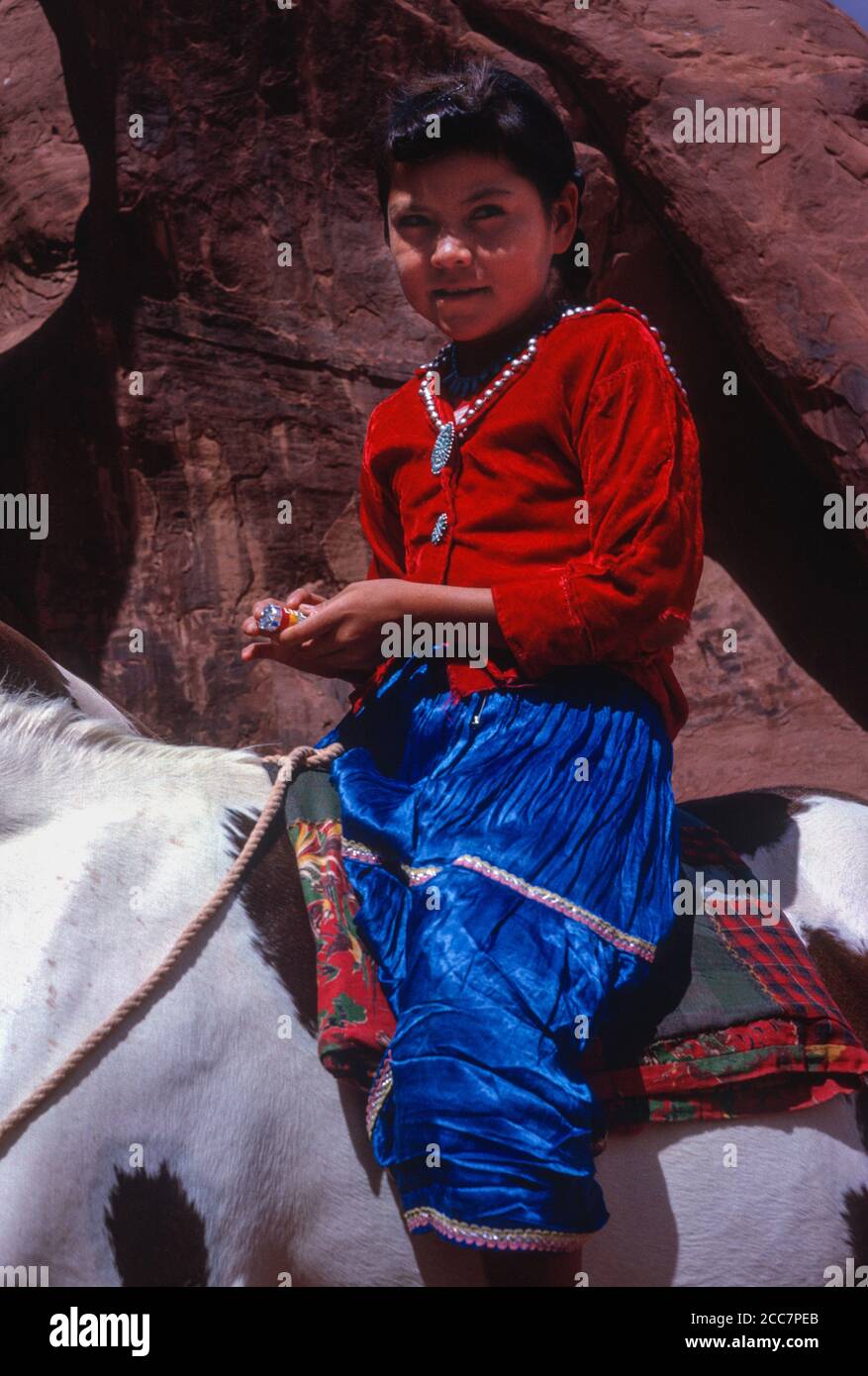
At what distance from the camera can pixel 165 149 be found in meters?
4.97

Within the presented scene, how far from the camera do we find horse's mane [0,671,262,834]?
5.62ft

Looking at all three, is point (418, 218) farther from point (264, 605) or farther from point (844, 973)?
point (844, 973)

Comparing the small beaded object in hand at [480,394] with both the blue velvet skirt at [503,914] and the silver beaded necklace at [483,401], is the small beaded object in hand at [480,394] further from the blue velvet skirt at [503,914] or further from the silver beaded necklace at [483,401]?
the blue velvet skirt at [503,914]

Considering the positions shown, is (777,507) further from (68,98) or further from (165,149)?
(68,98)

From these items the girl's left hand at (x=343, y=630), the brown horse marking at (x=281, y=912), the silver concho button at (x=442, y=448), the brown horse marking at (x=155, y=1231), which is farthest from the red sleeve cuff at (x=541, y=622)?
the brown horse marking at (x=155, y=1231)

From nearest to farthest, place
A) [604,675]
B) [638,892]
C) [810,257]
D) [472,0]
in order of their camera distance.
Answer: [638,892]
[604,675]
[810,257]
[472,0]

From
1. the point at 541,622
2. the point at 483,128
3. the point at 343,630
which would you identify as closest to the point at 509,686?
the point at 541,622

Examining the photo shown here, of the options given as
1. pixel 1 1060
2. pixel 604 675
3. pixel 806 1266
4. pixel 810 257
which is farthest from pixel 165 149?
pixel 806 1266

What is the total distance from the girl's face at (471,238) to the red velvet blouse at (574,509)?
10 centimetres

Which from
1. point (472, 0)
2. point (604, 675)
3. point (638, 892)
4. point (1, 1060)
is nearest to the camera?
point (1, 1060)

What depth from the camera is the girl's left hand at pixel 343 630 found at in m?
1.77

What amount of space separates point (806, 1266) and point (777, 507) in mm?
4014

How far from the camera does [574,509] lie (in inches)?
71.9

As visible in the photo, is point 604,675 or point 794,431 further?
point 794,431
